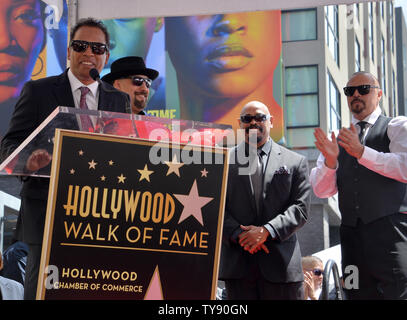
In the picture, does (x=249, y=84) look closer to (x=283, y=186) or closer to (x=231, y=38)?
(x=231, y=38)

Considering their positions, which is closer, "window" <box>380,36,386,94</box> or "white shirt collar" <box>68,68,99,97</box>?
"white shirt collar" <box>68,68,99,97</box>

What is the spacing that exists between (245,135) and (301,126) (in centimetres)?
2243

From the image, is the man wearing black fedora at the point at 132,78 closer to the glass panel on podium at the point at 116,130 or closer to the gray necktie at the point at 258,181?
the gray necktie at the point at 258,181

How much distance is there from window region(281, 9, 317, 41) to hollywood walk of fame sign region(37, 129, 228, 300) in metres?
24.3

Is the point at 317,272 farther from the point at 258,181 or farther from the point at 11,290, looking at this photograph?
the point at 11,290

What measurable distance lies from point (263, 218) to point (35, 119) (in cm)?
154

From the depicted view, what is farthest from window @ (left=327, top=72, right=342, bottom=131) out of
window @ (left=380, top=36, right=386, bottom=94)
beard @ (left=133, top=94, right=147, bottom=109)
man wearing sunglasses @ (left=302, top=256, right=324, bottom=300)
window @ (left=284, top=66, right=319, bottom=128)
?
beard @ (left=133, top=94, right=147, bottom=109)

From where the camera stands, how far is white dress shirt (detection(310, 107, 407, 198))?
4395 mm

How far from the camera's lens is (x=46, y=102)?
381 centimetres

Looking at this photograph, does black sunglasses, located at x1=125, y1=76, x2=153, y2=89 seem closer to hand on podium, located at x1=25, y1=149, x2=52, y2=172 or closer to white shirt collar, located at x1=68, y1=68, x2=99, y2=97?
white shirt collar, located at x1=68, y1=68, x2=99, y2=97

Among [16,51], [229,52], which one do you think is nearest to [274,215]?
[16,51]

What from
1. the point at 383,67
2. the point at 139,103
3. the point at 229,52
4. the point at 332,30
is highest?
the point at 383,67

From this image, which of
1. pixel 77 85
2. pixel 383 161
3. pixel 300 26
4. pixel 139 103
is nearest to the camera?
pixel 77 85

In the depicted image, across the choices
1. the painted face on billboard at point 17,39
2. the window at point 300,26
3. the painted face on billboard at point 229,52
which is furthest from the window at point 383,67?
the painted face on billboard at point 17,39
